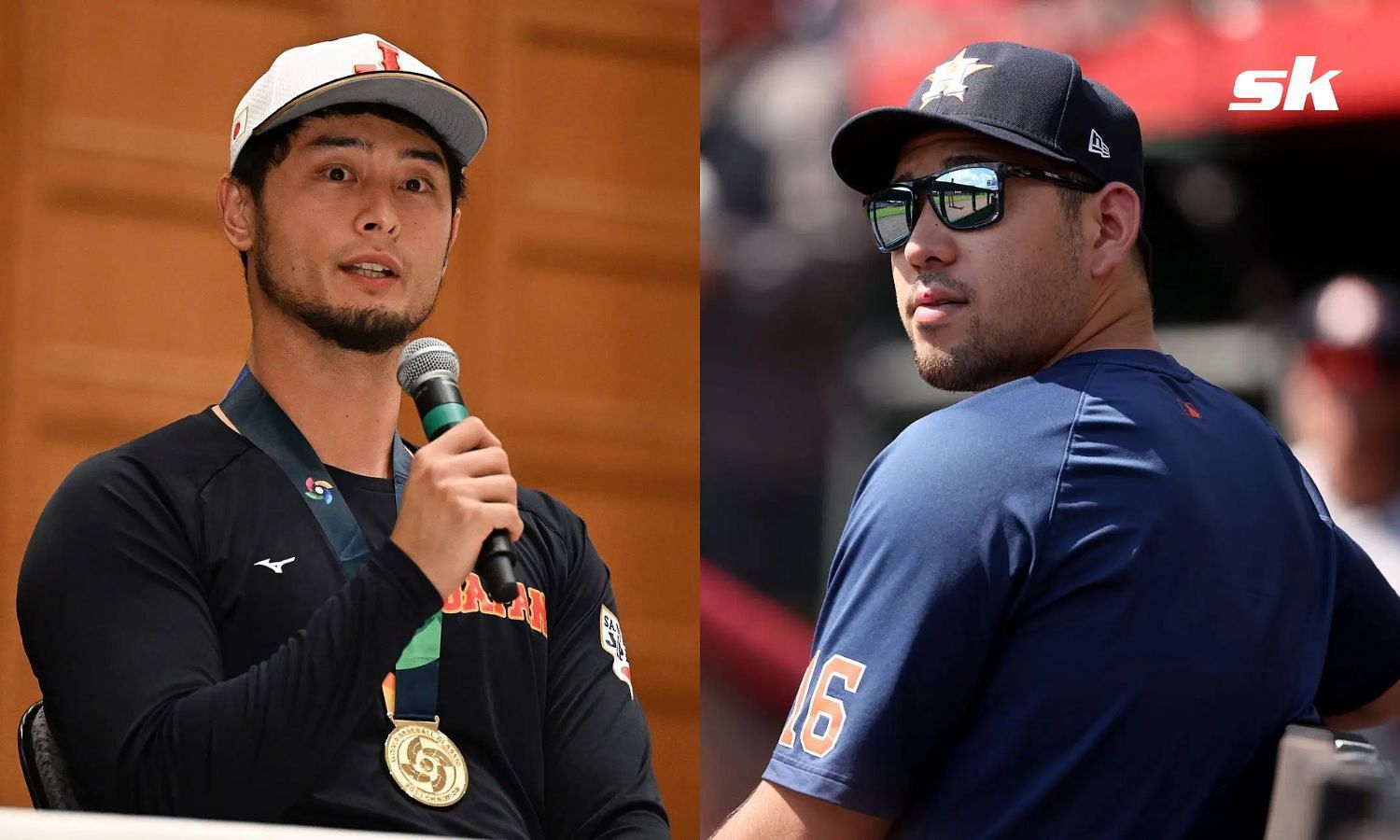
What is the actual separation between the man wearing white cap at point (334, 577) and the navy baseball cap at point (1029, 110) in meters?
0.57

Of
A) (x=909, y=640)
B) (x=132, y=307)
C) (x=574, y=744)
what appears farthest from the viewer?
(x=132, y=307)

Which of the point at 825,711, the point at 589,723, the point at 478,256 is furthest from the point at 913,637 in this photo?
the point at 478,256

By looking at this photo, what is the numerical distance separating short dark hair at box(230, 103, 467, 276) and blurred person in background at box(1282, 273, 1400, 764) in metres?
1.96

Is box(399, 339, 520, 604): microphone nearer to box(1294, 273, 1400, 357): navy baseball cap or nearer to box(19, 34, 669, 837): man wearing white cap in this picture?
box(19, 34, 669, 837): man wearing white cap

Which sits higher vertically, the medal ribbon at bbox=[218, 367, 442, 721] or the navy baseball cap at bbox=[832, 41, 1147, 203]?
the navy baseball cap at bbox=[832, 41, 1147, 203]

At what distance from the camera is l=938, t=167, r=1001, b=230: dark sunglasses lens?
68.5 inches

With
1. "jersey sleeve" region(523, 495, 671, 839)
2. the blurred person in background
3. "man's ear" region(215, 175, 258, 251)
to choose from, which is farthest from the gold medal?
the blurred person in background

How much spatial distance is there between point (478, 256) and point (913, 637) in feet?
8.53

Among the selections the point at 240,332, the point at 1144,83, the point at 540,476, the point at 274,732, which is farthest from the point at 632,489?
the point at 274,732

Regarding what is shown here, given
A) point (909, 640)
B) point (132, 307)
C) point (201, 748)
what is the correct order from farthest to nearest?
point (132, 307)
point (201, 748)
point (909, 640)

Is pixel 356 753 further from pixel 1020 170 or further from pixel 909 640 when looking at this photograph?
pixel 1020 170

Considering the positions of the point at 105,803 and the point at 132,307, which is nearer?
the point at 105,803

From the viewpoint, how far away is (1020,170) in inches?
68.9

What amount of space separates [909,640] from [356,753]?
0.61 metres
